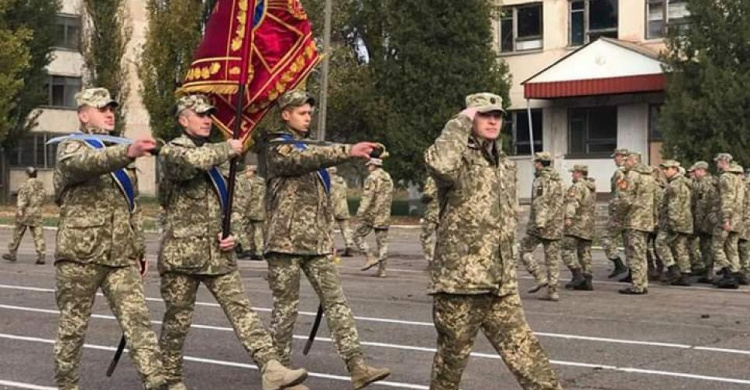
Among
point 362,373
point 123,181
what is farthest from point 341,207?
point 123,181

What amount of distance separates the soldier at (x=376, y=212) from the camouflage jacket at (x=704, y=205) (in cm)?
489

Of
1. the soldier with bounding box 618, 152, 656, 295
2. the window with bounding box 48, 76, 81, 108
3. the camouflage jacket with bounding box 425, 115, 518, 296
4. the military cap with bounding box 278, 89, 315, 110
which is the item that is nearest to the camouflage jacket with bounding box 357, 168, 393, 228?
the soldier with bounding box 618, 152, 656, 295

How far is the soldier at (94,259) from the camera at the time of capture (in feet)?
23.6

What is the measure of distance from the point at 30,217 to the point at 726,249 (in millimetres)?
12199

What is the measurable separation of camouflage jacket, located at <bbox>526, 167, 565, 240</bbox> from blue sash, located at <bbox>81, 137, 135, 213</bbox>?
26.3 ft

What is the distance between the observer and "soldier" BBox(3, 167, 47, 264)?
2022 cm

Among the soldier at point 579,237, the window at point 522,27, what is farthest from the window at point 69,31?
the soldier at point 579,237

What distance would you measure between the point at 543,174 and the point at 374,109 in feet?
65.7

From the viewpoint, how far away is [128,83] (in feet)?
154

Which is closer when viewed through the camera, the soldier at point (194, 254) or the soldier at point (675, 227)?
the soldier at point (194, 254)

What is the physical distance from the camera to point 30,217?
20.4 m

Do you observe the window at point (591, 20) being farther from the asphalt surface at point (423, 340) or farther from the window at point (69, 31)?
the window at point (69, 31)

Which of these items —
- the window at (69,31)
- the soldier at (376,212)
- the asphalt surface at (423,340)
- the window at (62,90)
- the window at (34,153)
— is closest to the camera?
the asphalt surface at (423,340)

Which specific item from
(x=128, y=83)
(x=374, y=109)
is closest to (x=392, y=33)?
(x=374, y=109)
